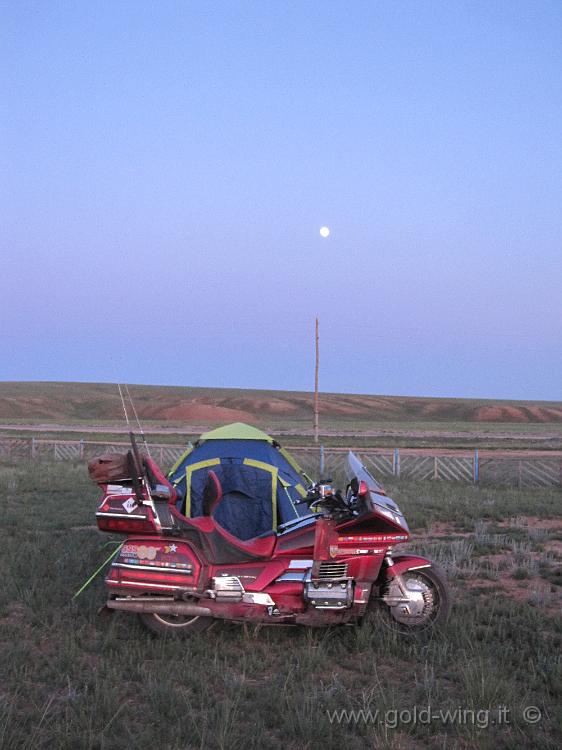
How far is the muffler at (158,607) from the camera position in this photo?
569cm

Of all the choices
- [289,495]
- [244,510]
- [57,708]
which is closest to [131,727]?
[57,708]

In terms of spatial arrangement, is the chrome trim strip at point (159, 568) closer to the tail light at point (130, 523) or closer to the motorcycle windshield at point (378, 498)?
the tail light at point (130, 523)

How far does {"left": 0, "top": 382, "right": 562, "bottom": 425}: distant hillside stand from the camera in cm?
9683

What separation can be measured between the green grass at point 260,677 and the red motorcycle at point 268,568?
0.77 feet

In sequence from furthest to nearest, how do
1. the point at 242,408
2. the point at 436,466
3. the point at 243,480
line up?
the point at 242,408 → the point at 436,466 → the point at 243,480

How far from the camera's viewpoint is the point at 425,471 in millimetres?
23781

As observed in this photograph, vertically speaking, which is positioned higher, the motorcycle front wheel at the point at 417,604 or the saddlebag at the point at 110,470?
the saddlebag at the point at 110,470

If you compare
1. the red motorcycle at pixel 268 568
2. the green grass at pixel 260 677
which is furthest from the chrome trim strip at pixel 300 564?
the green grass at pixel 260 677

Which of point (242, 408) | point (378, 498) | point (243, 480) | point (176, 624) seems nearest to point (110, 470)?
point (176, 624)

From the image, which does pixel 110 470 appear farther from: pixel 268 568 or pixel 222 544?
pixel 268 568

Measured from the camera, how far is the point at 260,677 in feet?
16.9

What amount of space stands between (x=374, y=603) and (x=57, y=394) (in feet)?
378

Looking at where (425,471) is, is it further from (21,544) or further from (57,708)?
(57,708)

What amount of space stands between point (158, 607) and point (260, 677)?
3.33ft
